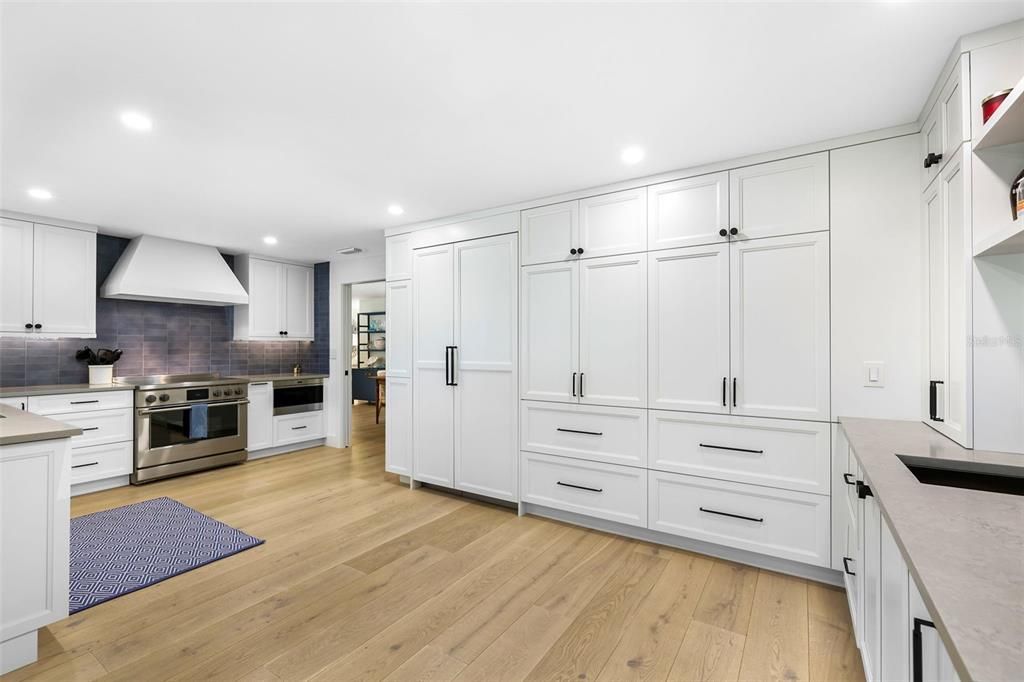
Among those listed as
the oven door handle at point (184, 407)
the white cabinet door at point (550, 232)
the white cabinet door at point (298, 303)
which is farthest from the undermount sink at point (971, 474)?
the white cabinet door at point (298, 303)

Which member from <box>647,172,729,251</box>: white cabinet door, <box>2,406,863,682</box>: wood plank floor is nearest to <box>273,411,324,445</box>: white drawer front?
<box>2,406,863,682</box>: wood plank floor

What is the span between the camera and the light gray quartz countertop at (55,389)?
148 inches

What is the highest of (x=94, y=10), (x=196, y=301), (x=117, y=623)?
(x=94, y=10)

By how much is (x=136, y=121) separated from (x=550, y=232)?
94.4 inches

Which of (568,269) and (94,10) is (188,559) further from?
(568,269)

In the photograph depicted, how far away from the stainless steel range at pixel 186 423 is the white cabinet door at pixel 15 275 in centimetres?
96

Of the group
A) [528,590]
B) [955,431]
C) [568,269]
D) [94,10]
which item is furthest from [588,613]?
[94,10]

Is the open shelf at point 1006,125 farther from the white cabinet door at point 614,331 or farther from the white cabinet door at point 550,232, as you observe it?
the white cabinet door at point 550,232

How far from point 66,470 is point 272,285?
4030mm

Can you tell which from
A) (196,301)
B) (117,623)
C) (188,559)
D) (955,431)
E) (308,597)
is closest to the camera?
(955,431)

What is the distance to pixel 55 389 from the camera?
157 inches

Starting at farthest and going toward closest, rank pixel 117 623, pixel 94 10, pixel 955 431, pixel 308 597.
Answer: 1. pixel 308 597
2. pixel 117 623
3. pixel 955 431
4. pixel 94 10

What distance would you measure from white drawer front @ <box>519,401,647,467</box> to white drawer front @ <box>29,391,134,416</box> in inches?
146

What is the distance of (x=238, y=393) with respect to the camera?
16.9 feet
